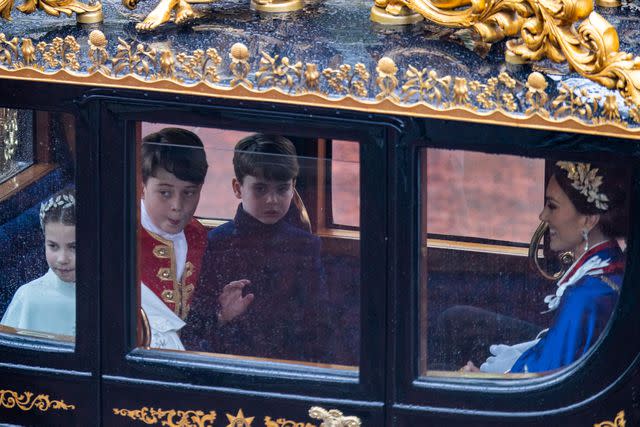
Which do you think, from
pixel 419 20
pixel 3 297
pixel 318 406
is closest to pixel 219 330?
pixel 318 406

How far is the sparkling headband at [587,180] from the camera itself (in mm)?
3779

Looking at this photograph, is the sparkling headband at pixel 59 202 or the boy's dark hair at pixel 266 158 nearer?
the boy's dark hair at pixel 266 158

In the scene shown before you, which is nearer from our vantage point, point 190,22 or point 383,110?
point 383,110

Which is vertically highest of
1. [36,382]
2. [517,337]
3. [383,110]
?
[383,110]

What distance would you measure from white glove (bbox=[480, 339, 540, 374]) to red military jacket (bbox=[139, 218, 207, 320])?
2.27ft

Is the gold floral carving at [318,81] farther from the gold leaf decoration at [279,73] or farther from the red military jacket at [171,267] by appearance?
the red military jacket at [171,267]

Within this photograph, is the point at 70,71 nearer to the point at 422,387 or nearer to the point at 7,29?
the point at 7,29

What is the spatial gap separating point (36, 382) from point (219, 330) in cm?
49

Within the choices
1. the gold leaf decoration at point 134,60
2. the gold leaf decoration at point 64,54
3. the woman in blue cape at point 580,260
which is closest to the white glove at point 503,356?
the woman in blue cape at point 580,260

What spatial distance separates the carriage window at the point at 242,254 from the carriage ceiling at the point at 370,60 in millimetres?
152

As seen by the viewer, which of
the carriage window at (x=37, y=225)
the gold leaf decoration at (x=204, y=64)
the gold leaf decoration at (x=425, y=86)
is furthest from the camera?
the carriage window at (x=37, y=225)

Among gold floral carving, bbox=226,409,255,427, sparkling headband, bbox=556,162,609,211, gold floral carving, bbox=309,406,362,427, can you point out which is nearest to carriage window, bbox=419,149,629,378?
sparkling headband, bbox=556,162,609,211

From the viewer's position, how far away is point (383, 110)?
12.5ft

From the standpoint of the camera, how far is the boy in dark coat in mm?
3992
